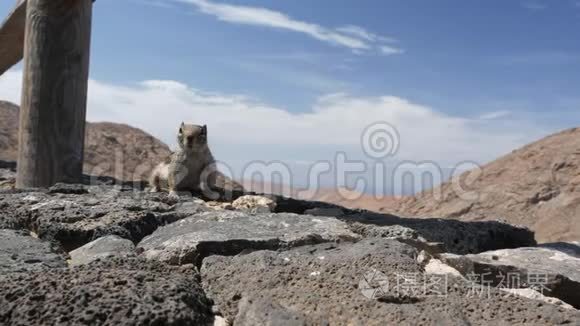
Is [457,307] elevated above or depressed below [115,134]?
below

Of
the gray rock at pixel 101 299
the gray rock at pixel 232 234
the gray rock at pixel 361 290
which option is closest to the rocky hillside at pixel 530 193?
the gray rock at pixel 232 234

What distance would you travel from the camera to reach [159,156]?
42.3 feet

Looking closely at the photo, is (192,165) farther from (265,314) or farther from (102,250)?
(265,314)

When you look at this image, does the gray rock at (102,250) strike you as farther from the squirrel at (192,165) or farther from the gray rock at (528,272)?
the squirrel at (192,165)

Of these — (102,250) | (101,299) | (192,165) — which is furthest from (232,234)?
(192,165)

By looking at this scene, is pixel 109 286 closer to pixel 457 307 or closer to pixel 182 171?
pixel 457 307

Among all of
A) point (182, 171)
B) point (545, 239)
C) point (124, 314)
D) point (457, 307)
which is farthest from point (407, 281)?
point (545, 239)

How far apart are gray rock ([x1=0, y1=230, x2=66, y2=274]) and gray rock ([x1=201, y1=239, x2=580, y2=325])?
2.62ft

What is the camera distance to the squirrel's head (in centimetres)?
629

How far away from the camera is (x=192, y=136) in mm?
6273

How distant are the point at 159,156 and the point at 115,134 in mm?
1547

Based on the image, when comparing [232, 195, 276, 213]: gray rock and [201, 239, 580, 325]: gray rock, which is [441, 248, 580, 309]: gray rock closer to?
[201, 239, 580, 325]: gray rock

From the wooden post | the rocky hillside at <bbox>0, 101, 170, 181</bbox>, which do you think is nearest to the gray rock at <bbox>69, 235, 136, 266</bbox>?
the wooden post

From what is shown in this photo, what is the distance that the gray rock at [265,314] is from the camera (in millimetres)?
2512
